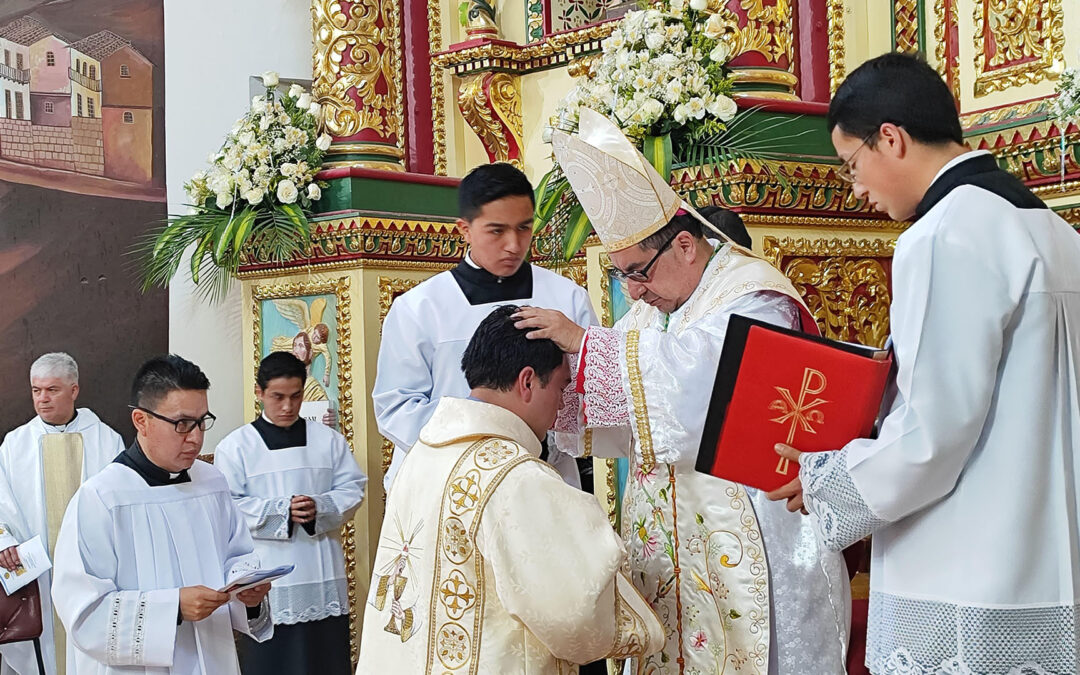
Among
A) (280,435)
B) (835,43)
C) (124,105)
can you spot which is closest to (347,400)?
(280,435)

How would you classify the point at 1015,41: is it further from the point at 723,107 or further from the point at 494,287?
the point at 494,287

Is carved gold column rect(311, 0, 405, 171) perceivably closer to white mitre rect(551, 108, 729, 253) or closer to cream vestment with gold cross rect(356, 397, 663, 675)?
white mitre rect(551, 108, 729, 253)

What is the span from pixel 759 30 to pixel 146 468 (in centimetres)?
263

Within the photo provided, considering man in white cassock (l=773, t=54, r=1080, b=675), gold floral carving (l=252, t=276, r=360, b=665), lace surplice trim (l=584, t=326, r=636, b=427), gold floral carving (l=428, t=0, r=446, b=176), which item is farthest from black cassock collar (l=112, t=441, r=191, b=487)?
→ gold floral carving (l=428, t=0, r=446, b=176)

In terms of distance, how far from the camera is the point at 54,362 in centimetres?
630

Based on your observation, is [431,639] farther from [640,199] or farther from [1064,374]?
[1064,374]

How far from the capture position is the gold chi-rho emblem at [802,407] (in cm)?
252

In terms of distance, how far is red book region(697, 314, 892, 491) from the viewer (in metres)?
2.49

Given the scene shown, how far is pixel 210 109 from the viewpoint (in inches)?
279

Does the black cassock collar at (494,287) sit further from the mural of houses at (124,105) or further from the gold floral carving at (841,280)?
the mural of houses at (124,105)

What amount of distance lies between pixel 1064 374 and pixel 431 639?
4.34 ft

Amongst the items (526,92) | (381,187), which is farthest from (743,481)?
(526,92)

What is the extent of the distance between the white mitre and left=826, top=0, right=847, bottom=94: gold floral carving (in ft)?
7.02

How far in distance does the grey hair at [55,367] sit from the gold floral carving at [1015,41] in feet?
13.7
